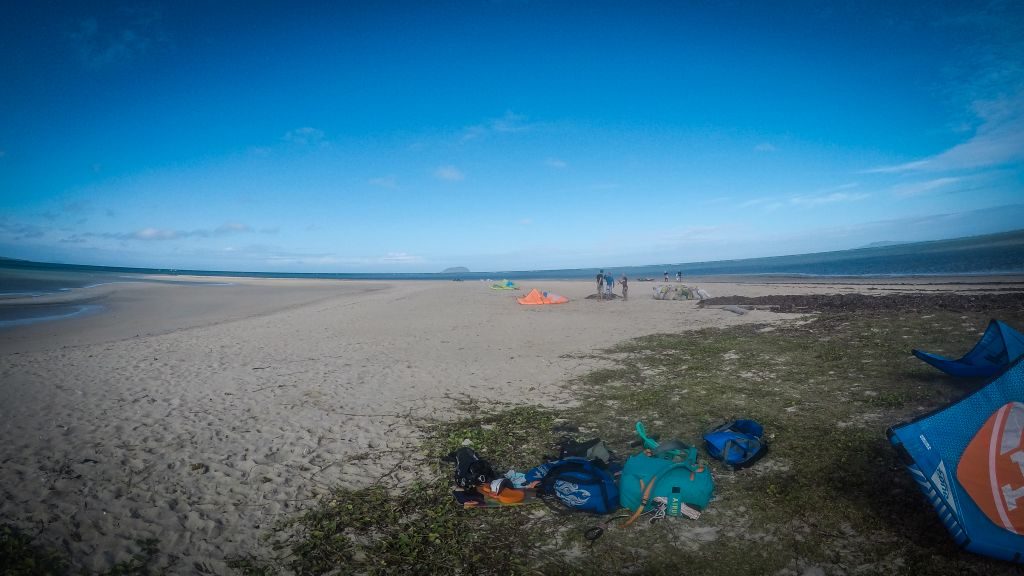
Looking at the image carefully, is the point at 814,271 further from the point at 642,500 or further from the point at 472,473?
the point at 472,473

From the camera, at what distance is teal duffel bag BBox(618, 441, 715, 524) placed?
4.90 m

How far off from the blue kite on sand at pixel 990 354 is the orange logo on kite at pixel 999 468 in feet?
16.9

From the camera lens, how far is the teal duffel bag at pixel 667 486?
490 centimetres

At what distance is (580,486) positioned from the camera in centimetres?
513

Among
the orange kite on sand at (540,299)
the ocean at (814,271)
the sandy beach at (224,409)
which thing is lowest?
the sandy beach at (224,409)

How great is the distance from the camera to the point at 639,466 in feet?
17.1

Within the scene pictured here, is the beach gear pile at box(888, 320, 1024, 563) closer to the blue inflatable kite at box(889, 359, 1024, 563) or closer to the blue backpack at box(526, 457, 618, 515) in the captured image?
the blue inflatable kite at box(889, 359, 1024, 563)

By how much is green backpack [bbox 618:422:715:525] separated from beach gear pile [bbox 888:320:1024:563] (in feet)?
7.14

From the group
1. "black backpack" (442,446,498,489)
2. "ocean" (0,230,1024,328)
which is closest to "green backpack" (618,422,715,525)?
"black backpack" (442,446,498,489)

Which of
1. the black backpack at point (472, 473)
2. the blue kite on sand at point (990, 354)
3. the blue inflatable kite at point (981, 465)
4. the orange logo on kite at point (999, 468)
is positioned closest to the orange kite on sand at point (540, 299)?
the blue kite on sand at point (990, 354)

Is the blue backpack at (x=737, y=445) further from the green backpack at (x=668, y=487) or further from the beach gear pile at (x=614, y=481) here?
the green backpack at (x=668, y=487)

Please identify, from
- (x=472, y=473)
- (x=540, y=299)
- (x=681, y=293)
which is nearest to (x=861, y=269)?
(x=681, y=293)

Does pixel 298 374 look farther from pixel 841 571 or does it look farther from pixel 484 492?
pixel 841 571

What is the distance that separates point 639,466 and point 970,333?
14624 mm
